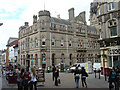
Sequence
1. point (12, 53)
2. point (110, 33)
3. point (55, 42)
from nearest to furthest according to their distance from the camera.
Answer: point (110, 33), point (12, 53), point (55, 42)

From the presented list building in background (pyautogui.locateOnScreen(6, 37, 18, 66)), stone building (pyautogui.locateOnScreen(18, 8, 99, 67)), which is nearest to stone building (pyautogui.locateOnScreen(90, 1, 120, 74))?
building in background (pyautogui.locateOnScreen(6, 37, 18, 66))

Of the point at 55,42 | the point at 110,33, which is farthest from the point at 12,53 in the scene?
the point at 110,33

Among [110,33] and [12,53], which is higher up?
[110,33]

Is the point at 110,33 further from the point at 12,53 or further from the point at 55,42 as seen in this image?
the point at 12,53

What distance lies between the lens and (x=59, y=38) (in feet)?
124

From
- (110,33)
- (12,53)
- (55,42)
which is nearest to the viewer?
→ (110,33)

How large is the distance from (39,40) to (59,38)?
17.4 feet

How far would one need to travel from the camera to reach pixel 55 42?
36812mm

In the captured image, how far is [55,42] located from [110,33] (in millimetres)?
17600

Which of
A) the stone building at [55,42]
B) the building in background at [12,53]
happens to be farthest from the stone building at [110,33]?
the stone building at [55,42]

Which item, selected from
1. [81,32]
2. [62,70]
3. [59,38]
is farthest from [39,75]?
[81,32]

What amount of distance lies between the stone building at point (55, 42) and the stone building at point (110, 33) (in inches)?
621

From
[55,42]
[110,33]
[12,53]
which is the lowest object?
[12,53]

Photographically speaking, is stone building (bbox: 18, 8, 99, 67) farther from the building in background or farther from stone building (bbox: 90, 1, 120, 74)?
stone building (bbox: 90, 1, 120, 74)
